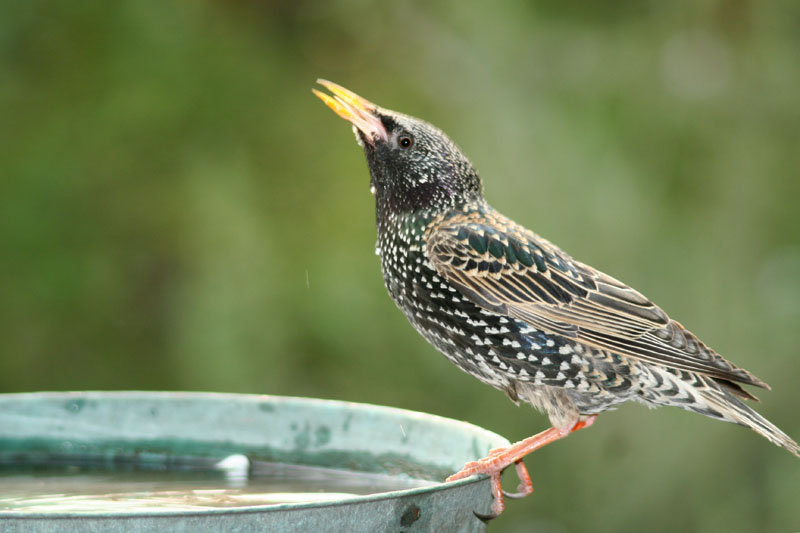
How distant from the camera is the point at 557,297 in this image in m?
2.77

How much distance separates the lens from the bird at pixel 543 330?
8.66 feet

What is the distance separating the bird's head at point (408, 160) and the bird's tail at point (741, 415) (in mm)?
859

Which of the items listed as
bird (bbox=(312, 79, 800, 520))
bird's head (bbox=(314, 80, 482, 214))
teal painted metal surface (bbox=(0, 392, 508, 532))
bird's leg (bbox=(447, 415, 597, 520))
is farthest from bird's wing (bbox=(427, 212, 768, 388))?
teal painted metal surface (bbox=(0, 392, 508, 532))

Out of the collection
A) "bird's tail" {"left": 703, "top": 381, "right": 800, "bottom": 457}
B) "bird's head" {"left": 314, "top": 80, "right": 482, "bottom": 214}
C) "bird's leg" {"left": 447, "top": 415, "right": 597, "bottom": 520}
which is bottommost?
"bird's leg" {"left": 447, "top": 415, "right": 597, "bottom": 520}

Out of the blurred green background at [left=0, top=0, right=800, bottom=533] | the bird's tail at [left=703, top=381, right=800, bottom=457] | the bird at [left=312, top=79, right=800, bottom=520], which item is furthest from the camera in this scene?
the blurred green background at [left=0, top=0, right=800, bottom=533]

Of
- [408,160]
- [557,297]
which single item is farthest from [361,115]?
[557,297]

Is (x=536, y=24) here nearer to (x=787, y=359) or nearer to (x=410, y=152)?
(x=787, y=359)

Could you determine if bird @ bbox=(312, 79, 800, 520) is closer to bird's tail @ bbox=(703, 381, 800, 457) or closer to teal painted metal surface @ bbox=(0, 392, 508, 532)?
bird's tail @ bbox=(703, 381, 800, 457)

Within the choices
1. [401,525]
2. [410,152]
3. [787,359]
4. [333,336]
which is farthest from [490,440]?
[787,359]

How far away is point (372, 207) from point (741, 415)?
2.75 m

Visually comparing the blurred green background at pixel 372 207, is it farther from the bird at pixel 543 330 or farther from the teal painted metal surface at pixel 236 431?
the teal painted metal surface at pixel 236 431

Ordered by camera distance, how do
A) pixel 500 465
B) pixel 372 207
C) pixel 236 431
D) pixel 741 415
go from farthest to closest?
1. pixel 372 207
2. pixel 741 415
3. pixel 236 431
4. pixel 500 465

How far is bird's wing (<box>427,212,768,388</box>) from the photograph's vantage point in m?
2.65

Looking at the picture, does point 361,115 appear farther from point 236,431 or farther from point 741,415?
point 741,415
